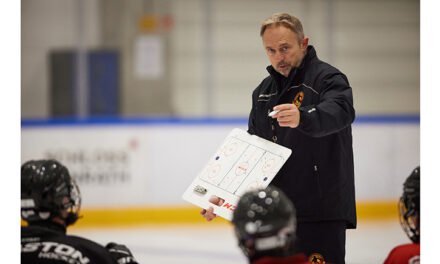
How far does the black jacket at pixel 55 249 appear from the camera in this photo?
175 cm

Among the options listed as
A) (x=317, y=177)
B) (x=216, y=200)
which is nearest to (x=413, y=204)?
(x=317, y=177)

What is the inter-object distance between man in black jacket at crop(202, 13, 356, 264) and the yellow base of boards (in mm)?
4379

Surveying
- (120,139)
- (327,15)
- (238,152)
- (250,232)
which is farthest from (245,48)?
(250,232)

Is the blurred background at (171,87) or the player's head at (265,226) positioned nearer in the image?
the player's head at (265,226)

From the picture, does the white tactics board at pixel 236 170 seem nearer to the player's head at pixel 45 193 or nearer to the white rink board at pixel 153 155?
the player's head at pixel 45 193

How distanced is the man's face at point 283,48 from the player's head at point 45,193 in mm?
918

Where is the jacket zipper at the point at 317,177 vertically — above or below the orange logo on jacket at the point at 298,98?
below

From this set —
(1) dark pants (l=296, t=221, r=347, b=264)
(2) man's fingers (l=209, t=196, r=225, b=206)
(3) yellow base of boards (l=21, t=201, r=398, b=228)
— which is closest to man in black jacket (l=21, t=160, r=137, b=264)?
(2) man's fingers (l=209, t=196, r=225, b=206)

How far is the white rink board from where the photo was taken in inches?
263

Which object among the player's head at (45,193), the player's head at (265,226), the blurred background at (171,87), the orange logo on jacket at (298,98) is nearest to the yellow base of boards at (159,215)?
the blurred background at (171,87)

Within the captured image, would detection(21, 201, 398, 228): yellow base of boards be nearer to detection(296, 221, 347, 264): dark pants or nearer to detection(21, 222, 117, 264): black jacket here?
detection(296, 221, 347, 264): dark pants

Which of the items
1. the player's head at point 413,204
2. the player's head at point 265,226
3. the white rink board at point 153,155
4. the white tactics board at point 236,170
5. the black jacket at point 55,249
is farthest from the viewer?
the white rink board at point 153,155

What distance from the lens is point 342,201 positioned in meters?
2.24
